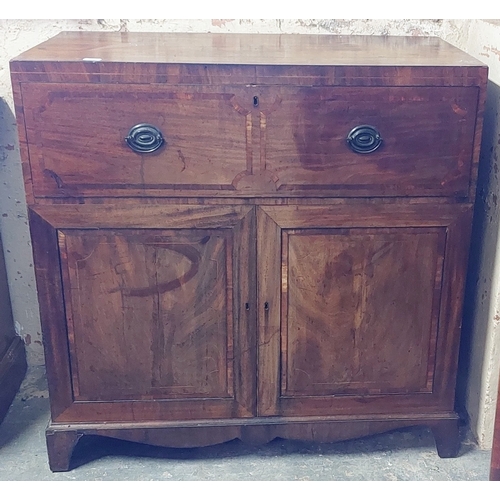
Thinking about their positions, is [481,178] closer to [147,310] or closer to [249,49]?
[249,49]

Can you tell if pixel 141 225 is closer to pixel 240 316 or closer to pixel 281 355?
pixel 240 316

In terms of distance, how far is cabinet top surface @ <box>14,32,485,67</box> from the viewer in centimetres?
121

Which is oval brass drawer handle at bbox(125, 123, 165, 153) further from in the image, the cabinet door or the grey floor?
the grey floor

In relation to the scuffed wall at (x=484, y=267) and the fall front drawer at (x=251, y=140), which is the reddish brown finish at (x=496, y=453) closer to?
the scuffed wall at (x=484, y=267)

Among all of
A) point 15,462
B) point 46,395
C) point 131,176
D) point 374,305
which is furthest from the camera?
point 46,395

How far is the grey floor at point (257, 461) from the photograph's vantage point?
57.0 inches

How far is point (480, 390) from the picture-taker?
5.01ft

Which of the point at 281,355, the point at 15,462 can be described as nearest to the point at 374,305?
the point at 281,355

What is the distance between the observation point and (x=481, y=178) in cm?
146

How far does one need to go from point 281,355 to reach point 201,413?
223 mm

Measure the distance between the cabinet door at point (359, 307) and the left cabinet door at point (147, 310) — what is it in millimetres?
52

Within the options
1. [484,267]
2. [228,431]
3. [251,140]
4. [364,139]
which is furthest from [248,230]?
[484,267]

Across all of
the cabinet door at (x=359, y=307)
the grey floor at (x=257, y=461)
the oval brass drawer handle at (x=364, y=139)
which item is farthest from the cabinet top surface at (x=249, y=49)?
the grey floor at (x=257, y=461)

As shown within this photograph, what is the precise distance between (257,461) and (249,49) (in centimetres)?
92
